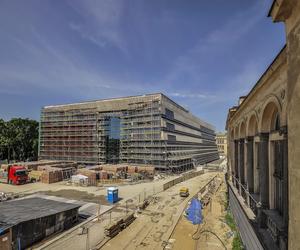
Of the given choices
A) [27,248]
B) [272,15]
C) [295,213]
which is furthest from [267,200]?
[27,248]

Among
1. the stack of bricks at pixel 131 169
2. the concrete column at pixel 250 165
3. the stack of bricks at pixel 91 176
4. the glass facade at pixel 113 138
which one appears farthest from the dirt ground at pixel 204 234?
the glass facade at pixel 113 138

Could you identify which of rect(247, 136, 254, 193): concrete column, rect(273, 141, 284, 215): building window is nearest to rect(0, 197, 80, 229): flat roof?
rect(247, 136, 254, 193): concrete column

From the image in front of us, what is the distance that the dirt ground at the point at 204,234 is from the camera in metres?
15.2

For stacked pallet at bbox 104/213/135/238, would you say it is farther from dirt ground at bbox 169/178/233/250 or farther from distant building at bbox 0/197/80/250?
dirt ground at bbox 169/178/233/250

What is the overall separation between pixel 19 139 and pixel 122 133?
34817 millimetres

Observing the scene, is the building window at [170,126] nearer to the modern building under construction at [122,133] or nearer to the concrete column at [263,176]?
the modern building under construction at [122,133]

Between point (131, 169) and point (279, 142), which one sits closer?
point (279, 142)

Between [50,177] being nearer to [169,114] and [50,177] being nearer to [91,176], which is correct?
[91,176]

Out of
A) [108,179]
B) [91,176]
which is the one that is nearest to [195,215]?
[91,176]

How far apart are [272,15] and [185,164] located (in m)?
58.9

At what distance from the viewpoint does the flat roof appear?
591 inches

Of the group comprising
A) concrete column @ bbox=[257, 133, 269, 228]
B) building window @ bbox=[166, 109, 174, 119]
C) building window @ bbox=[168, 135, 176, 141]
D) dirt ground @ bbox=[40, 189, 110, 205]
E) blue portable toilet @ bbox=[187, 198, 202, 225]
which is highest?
building window @ bbox=[166, 109, 174, 119]

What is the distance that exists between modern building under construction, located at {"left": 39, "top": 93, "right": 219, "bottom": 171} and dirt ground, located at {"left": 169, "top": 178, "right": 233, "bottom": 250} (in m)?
31.2

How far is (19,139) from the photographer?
69.3 metres
